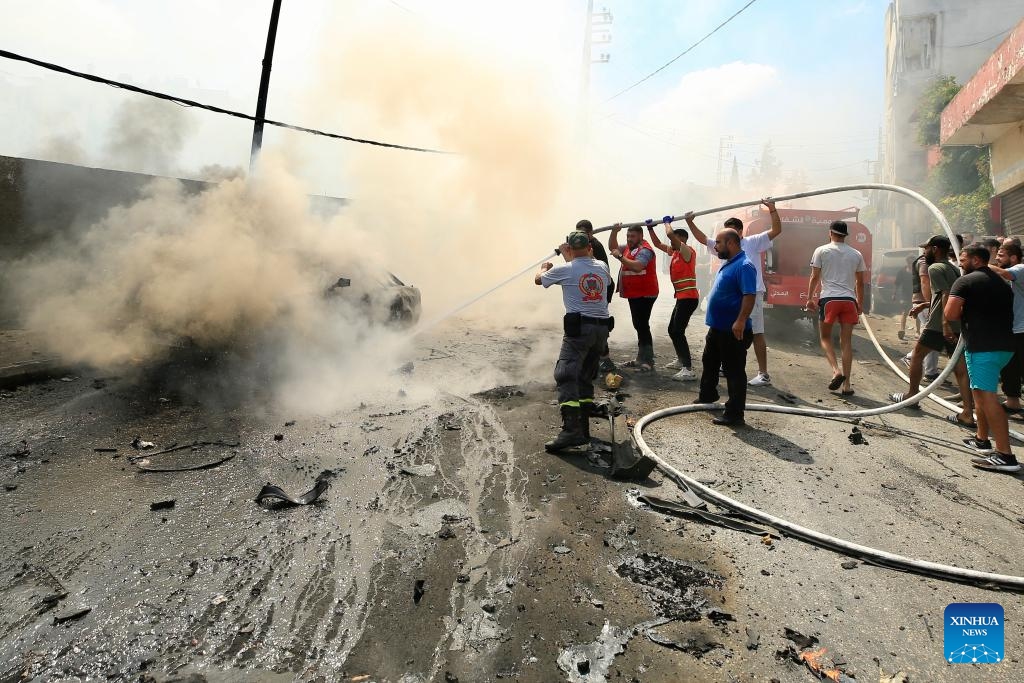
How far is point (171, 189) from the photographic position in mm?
9414

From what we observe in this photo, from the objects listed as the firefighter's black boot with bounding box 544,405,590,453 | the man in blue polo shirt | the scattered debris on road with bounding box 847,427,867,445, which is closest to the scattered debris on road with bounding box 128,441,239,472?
the firefighter's black boot with bounding box 544,405,590,453

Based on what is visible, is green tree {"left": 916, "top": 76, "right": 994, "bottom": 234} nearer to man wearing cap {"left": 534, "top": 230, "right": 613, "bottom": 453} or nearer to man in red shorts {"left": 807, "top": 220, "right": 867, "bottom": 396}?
man in red shorts {"left": 807, "top": 220, "right": 867, "bottom": 396}

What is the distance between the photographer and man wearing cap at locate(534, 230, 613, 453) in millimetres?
4676

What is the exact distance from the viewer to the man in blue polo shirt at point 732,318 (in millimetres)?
5160

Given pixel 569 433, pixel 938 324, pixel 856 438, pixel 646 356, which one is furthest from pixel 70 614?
pixel 938 324

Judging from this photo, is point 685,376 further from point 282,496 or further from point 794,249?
point 794,249

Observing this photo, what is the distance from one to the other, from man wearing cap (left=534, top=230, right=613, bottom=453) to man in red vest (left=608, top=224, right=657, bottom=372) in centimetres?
213

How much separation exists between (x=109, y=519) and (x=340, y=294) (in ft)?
14.4

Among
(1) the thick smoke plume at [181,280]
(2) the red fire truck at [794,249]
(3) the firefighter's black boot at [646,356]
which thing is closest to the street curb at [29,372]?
(1) the thick smoke plume at [181,280]

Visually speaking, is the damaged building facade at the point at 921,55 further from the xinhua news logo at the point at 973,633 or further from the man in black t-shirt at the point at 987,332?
the xinhua news logo at the point at 973,633

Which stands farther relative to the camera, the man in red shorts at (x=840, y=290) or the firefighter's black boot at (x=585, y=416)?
the man in red shorts at (x=840, y=290)

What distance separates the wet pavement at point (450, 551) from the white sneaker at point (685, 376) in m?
1.68

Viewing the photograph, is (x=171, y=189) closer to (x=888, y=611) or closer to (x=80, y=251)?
(x=80, y=251)

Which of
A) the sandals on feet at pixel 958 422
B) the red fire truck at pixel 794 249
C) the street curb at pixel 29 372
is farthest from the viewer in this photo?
the red fire truck at pixel 794 249
